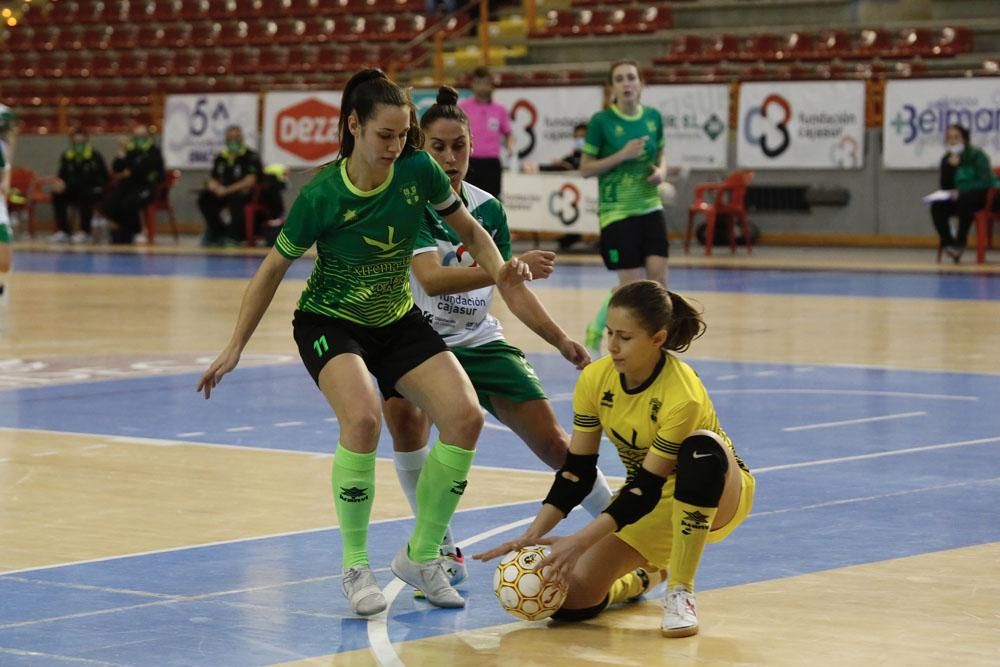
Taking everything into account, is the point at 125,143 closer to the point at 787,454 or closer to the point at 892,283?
the point at 892,283

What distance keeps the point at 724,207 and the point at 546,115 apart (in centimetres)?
356

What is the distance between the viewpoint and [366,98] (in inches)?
222

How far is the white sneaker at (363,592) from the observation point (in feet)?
17.9

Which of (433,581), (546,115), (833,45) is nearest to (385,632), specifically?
(433,581)

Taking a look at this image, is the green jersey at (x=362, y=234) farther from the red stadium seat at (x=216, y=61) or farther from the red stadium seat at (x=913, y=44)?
the red stadium seat at (x=216, y=61)

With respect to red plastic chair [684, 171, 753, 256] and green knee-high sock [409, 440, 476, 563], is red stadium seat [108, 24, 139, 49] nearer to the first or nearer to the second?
red plastic chair [684, 171, 753, 256]

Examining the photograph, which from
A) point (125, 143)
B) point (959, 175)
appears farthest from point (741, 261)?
point (125, 143)

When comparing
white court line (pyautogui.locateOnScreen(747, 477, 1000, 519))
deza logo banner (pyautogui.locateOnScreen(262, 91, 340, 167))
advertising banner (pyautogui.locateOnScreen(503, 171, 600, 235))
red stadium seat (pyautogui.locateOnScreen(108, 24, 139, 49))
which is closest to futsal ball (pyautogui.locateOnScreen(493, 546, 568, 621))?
white court line (pyautogui.locateOnScreen(747, 477, 1000, 519))

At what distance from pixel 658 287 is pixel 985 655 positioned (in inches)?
58.0

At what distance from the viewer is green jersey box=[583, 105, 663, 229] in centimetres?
1262

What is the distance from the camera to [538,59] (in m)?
30.8

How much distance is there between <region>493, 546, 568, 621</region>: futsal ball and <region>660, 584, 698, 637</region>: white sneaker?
333 millimetres

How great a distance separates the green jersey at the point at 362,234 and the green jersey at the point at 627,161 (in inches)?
267

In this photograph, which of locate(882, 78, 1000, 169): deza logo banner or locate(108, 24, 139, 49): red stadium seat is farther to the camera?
locate(108, 24, 139, 49): red stadium seat
